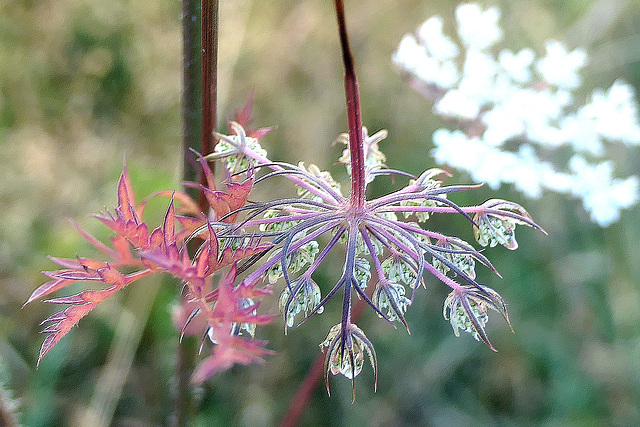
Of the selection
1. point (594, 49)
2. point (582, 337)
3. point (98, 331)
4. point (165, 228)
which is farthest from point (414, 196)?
point (594, 49)

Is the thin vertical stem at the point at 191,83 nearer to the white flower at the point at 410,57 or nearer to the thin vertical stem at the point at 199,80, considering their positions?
the thin vertical stem at the point at 199,80

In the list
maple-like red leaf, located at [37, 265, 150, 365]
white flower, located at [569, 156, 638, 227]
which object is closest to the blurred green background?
white flower, located at [569, 156, 638, 227]

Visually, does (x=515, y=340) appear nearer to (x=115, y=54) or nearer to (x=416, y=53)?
(x=416, y=53)

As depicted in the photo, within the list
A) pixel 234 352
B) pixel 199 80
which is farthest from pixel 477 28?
pixel 234 352

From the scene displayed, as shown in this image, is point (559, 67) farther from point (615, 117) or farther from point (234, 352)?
point (234, 352)

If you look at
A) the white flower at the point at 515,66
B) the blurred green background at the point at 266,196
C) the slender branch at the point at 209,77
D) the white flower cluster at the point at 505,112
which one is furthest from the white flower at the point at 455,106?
the blurred green background at the point at 266,196

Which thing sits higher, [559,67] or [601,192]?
[559,67]
